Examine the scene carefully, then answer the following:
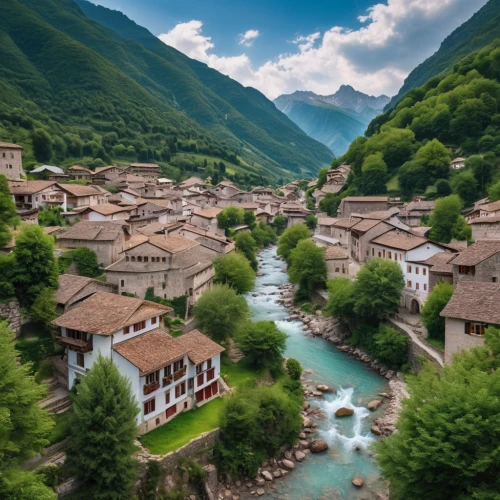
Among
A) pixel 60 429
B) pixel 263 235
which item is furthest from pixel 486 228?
pixel 263 235

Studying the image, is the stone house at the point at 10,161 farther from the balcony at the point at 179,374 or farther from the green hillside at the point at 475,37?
the green hillside at the point at 475,37

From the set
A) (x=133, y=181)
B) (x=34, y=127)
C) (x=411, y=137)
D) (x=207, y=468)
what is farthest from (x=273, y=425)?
(x=34, y=127)

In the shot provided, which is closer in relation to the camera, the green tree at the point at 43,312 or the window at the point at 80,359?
the window at the point at 80,359

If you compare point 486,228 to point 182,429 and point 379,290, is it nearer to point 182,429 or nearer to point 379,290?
point 379,290

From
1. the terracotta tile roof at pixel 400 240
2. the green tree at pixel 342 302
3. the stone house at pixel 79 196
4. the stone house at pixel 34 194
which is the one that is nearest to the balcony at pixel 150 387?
the green tree at pixel 342 302

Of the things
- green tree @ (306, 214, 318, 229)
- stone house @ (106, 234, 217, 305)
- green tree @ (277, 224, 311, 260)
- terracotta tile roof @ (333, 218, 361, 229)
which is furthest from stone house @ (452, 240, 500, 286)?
green tree @ (306, 214, 318, 229)

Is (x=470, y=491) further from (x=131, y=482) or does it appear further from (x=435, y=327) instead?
(x=435, y=327)
